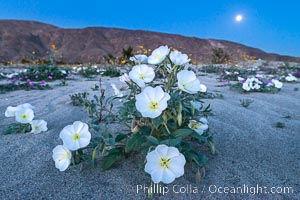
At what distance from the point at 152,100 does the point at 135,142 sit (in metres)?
0.25

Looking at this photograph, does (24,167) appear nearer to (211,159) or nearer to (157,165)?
(157,165)

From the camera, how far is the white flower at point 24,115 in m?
2.11

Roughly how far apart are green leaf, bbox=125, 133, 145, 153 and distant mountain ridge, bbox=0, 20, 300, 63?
33.2m

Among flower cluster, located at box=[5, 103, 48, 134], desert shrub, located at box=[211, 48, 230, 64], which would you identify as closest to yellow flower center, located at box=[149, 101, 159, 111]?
flower cluster, located at box=[5, 103, 48, 134]

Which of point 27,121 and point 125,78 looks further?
point 27,121

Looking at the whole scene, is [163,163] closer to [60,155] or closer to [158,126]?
[158,126]

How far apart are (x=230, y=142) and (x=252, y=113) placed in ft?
3.48

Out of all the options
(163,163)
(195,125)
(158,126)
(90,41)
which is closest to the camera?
(163,163)

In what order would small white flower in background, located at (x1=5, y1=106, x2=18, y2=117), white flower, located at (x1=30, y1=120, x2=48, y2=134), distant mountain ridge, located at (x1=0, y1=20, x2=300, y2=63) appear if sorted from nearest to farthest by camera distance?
white flower, located at (x1=30, y1=120, x2=48, y2=134), small white flower in background, located at (x1=5, y1=106, x2=18, y2=117), distant mountain ridge, located at (x1=0, y1=20, x2=300, y2=63)

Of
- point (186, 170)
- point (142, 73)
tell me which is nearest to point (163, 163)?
point (186, 170)

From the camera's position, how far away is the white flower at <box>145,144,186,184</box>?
1.13 metres

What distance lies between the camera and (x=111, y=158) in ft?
4.87

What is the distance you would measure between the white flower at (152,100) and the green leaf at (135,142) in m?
0.21

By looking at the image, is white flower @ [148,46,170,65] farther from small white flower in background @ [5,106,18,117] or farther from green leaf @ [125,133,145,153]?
small white flower in background @ [5,106,18,117]
